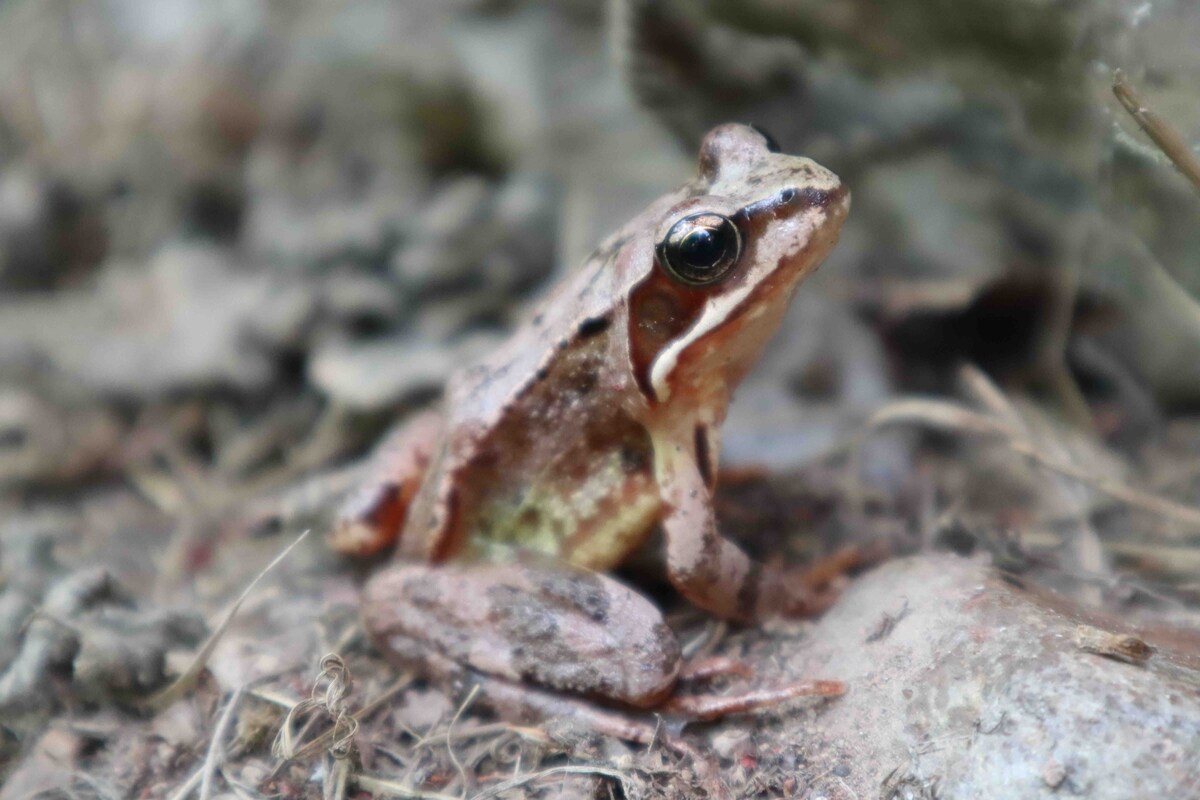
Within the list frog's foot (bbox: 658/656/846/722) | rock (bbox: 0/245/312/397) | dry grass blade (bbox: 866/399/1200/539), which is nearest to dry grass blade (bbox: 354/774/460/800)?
frog's foot (bbox: 658/656/846/722)

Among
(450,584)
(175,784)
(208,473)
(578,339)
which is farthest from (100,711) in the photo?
(578,339)

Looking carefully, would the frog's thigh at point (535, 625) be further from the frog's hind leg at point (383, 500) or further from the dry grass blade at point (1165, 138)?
the dry grass blade at point (1165, 138)

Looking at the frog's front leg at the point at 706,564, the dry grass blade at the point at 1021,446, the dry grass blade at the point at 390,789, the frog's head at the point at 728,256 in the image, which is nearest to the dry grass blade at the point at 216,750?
the dry grass blade at the point at 390,789

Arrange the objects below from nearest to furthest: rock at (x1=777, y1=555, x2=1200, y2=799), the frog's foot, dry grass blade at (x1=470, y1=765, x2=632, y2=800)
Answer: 1. rock at (x1=777, y1=555, x2=1200, y2=799)
2. dry grass blade at (x1=470, y1=765, x2=632, y2=800)
3. the frog's foot

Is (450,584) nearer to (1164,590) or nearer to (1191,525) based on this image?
(1164,590)

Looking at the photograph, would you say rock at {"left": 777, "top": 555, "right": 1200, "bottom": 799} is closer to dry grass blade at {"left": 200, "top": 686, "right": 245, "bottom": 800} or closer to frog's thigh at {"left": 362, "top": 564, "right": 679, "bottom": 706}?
frog's thigh at {"left": 362, "top": 564, "right": 679, "bottom": 706}

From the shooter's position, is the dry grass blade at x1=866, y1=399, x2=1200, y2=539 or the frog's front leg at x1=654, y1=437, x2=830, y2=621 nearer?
the frog's front leg at x1=654, y1=437, x2=830, y2=621

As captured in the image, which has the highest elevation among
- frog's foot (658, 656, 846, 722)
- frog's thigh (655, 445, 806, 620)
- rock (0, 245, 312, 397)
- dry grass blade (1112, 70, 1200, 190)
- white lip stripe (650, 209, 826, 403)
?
dry grass blade (1112, 70, 1200, 190)
